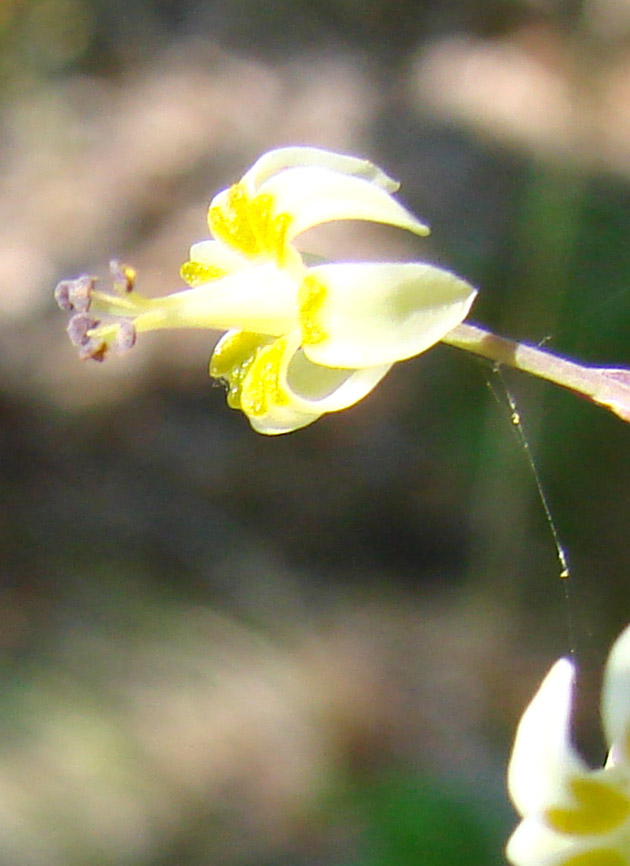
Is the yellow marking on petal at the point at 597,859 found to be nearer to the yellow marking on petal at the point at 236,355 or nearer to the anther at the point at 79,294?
the yellow marking on petal at the point at 236,355

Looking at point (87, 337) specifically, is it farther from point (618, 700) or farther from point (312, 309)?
point (618, 700)

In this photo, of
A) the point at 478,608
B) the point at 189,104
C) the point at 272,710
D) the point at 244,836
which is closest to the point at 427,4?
the point at 189,104

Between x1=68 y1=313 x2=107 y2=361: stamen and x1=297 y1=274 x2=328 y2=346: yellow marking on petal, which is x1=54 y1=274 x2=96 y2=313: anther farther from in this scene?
x1=297 y1=274 x2=328 y2=346: yellow marking on petal

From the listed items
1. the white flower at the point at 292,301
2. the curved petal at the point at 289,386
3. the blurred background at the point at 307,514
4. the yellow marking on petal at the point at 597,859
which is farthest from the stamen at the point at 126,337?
the blurred background at the point at 307,514

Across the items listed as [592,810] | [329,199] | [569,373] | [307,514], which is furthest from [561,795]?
[307,514]

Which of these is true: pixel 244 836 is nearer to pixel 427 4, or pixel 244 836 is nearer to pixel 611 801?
pixel 611 801

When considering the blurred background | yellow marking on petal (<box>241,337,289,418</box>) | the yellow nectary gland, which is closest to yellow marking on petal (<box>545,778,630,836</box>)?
yellow marking on petal (<box>241,337,289,418</box>)
